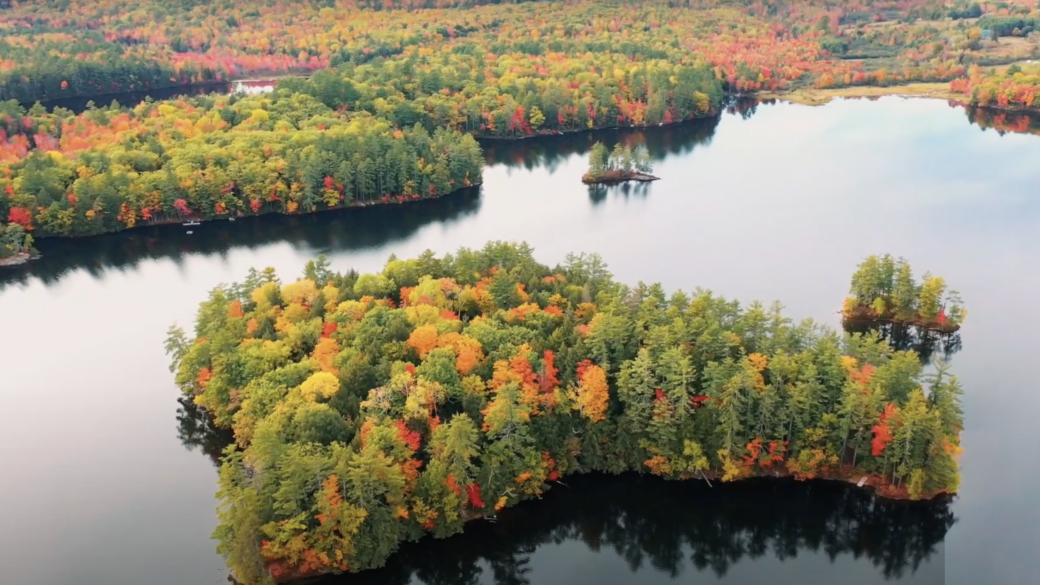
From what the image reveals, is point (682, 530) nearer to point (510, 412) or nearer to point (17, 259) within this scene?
point (510, 412)

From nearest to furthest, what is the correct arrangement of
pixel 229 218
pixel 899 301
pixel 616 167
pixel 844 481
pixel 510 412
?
1. pixel 510 412
2. pixel 844 481
3. pixel 899 301
4. pixel 229 218
5. pixel 616 167

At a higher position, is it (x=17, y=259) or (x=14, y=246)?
(x=14, y=246)

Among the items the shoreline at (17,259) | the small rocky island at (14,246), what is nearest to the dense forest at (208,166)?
the small rocky island at (14,246)

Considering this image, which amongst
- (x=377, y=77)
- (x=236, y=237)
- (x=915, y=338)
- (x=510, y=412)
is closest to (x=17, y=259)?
(x=236, y=237)

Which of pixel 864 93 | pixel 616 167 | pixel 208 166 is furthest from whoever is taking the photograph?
pixel 864 93

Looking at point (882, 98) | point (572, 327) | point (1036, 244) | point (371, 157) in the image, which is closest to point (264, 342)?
point (572, 327)

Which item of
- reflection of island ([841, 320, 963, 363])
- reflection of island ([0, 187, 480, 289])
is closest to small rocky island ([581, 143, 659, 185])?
reflection of island ([0, 187, 480, 289])
